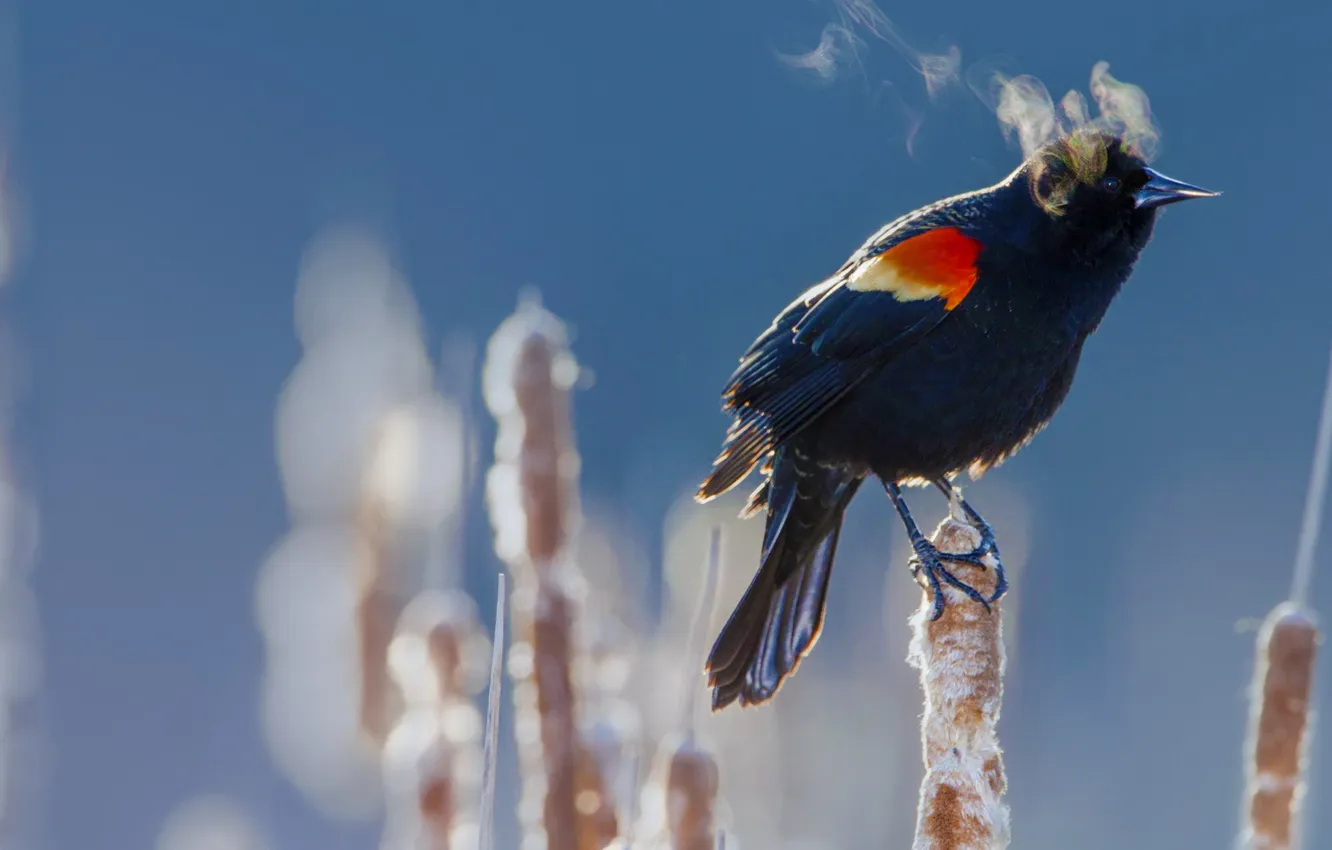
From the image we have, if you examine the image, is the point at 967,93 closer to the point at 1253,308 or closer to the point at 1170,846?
the point at 1170,846

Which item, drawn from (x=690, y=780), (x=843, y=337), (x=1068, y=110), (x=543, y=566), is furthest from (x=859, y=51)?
(x=690, y=780)

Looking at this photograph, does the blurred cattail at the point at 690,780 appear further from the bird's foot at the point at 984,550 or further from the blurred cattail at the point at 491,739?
the bird's foot at the point at 984,550

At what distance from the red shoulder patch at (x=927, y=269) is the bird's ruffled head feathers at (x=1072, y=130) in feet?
0.56

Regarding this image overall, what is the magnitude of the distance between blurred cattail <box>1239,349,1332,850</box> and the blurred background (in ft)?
2.49

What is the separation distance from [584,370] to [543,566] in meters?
0.56

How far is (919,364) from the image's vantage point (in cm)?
270

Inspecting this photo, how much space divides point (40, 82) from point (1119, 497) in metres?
13.6

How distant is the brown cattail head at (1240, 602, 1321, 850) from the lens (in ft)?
6.06

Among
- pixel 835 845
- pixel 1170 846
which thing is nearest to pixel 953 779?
pixel 835 845

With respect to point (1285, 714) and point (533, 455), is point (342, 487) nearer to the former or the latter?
point (533, 455)

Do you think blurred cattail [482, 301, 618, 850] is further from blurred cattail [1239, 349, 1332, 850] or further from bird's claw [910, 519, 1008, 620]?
blurred cattail [1239, 349, 1332, 850]

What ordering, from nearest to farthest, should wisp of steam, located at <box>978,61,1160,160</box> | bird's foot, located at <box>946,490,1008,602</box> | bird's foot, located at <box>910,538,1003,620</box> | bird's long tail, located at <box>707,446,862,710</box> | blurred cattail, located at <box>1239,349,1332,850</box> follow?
blurred cattail, located at <box>1239,349,1332,850</box>
bird's foot, located at <box>910,538,1003,620</box>
bird's foot, located at <box>946,490,1008,602</box>
wisp of steam, located at <box>978,61,1160,160</box>
bird's long tail, located at <box>707,446,862,710</box>

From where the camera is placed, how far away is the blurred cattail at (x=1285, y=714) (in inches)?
72.2

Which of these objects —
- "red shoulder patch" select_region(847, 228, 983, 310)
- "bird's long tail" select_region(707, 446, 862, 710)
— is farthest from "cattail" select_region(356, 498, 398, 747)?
"red shoulder patch" select_region(847, 228, 983, 310)
